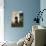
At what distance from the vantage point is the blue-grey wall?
213 inches

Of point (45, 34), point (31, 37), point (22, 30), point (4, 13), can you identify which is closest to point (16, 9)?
point (4, 13)

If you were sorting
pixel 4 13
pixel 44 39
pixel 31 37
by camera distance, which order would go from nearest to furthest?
pixel 44 39
pixel 31 37
pixel 4 13

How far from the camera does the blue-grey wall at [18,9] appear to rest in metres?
5.41

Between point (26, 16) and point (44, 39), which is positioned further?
point (26, 16)

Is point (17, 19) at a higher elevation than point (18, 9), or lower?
lower

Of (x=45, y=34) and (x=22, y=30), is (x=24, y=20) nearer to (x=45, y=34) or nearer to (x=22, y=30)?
(x=22, y=30)

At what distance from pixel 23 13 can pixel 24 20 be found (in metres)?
0.28

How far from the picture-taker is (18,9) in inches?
214

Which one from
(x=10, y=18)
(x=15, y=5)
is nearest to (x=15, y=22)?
(x=10, y=18)

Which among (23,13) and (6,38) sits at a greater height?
(23,13)

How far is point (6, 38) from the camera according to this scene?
214 inches

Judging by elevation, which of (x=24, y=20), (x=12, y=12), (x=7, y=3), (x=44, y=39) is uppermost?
(x=7, y=3)

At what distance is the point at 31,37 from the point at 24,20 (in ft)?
7.59

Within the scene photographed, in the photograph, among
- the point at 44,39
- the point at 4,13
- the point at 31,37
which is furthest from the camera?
the point at 4,13
